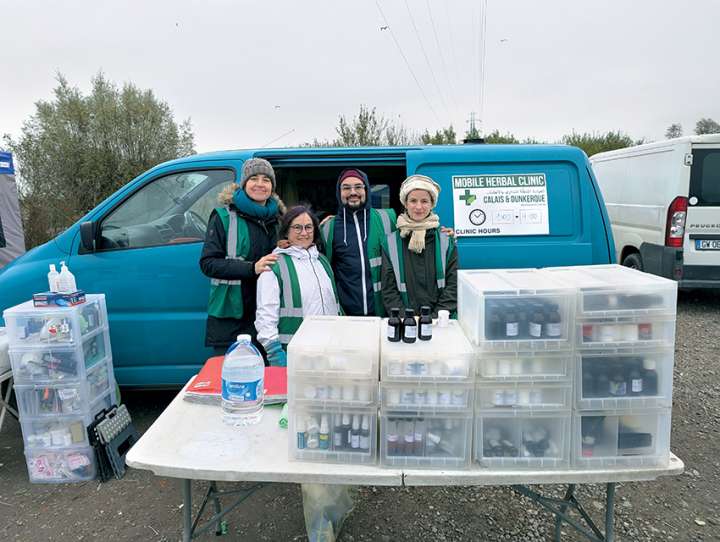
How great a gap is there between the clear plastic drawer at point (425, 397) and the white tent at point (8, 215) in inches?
399

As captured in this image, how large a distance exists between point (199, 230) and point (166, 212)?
29 cm

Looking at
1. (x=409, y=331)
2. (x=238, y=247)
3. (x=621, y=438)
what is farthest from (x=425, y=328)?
(x=238, y=247)

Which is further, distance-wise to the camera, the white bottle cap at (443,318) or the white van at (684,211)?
the white van at (684,211)

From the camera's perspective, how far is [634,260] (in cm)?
746

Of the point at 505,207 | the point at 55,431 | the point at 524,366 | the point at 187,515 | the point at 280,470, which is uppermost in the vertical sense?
the point at 505,207

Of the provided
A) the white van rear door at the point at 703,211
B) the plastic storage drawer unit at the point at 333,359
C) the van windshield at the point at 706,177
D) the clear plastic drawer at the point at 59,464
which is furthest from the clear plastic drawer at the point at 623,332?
the van windshield at the point at 706,177

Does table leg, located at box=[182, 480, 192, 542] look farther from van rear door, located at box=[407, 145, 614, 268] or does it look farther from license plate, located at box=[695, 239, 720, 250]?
license plate, located at box=[695, 239, 720, 250]

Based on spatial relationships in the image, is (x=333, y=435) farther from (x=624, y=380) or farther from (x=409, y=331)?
(x=624, y=380)

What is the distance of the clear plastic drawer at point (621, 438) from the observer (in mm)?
1642

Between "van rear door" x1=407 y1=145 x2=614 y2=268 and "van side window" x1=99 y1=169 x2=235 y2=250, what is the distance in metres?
1.75

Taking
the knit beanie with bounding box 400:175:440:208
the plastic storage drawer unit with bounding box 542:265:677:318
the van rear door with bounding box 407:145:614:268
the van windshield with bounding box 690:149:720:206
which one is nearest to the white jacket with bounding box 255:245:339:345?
the knit beanie with bounding box 400:175:440:208

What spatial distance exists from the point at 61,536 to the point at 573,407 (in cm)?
269

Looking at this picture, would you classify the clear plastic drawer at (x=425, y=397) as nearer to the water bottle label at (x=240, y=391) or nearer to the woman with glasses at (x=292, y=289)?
the water bottle label at (x=240, y=391)

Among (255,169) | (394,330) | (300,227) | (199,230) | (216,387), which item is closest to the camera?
(394,330)
